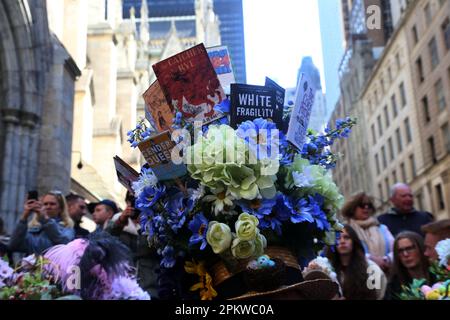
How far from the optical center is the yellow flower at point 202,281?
1.75 m

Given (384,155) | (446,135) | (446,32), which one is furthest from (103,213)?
(384,155)

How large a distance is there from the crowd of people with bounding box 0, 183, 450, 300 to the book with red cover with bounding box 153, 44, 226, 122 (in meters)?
1.05

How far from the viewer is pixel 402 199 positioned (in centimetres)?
541

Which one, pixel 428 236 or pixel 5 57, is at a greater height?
pixel 5 57

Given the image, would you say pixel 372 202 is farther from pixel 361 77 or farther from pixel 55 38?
pixel 361 77

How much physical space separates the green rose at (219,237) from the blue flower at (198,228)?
44 mm

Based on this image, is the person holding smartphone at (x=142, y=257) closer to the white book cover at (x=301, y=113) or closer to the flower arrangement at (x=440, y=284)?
the flower arrangement at (x=440, y=284)

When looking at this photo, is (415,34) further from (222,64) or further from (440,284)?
(222,64)

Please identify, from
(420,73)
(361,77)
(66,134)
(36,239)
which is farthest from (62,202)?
(361,77)

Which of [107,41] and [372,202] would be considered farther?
[107,41]

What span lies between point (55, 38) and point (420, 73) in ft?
79.0

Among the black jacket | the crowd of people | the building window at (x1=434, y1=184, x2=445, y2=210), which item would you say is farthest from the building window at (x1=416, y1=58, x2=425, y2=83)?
the crowd of people

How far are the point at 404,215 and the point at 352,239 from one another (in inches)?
73.8
